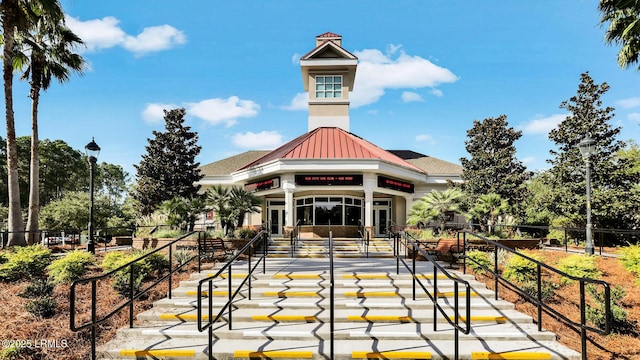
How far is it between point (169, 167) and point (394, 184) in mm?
A: 16129

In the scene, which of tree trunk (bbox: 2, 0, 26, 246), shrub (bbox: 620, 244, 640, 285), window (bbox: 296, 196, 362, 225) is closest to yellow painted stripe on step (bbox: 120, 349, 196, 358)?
shrub (bbox: 620, 244, 640, 285)

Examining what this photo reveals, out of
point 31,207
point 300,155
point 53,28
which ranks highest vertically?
point 53,28

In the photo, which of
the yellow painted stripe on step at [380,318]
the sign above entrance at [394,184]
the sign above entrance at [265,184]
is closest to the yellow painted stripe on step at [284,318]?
the yellow painted stripe on step at [380,318]

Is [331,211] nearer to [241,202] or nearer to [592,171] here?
[241,202]

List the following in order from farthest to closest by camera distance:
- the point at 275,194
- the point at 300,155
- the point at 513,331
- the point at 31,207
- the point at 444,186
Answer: the point at 444,186, the point at 275,194, the point at 300,155, the point at 31,207, the point at 513,331

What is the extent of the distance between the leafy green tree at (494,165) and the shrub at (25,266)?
22.3 m

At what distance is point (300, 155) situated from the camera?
21.7 m

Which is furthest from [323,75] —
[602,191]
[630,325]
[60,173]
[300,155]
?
[60,173]

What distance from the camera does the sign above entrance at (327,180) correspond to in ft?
70.4

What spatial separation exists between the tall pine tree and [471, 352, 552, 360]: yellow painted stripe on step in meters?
24.3

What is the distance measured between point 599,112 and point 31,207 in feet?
95.9

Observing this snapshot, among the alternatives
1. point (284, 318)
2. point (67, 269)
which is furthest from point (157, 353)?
point (67, 269)

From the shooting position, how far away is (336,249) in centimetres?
1557

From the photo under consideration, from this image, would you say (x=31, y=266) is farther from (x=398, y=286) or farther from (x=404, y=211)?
(x=404, y=211)
